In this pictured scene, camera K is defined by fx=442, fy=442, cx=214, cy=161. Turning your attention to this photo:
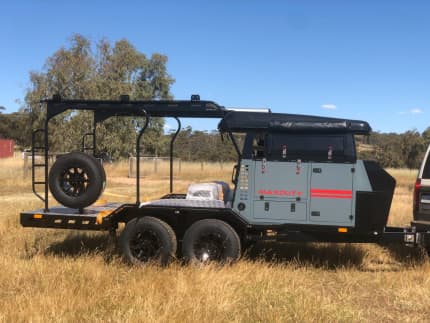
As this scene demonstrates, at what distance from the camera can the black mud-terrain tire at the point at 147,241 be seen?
6535 millimetres

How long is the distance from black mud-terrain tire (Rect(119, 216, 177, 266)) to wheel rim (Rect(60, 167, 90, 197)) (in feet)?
3.36

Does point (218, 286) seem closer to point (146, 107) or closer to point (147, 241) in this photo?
point (147, 241)

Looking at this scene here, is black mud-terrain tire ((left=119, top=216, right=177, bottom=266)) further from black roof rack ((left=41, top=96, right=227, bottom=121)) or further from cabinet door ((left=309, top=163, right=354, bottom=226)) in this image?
cabinet door ((left=309, top=163, right=354, bottom=226))

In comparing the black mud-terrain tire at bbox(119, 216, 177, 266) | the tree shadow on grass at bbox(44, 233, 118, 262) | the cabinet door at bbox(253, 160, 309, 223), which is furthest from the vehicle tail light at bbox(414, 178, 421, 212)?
the tree shadow on grass at bbox(44, 233, 118, 262)

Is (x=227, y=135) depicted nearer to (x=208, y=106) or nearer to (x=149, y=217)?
(x=208, y=106)

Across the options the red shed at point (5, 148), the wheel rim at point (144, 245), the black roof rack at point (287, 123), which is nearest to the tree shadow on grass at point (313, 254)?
the wheel rim at point (144, 245)

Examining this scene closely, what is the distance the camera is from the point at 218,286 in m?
5.40

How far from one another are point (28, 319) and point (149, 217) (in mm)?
2526

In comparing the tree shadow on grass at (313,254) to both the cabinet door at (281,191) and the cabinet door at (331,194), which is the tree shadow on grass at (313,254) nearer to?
the cabinet door at (281,191)

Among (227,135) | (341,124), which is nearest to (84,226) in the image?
(227,135)

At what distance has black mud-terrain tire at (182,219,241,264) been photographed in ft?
20.9

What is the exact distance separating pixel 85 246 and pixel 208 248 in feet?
8.93

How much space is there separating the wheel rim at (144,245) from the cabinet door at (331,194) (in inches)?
93.0

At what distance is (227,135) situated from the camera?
6754 mm
